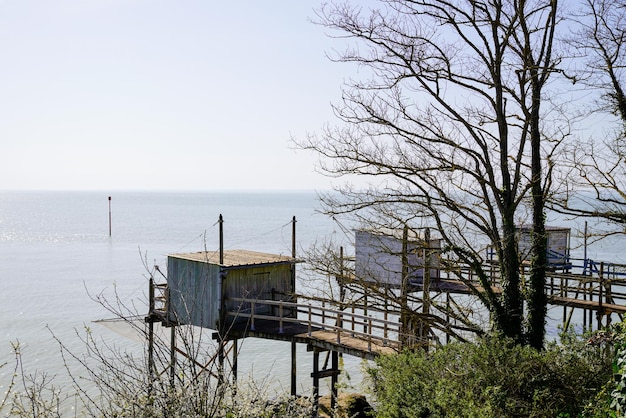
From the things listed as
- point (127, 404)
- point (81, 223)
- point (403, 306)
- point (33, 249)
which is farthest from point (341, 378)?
point (81, 223)

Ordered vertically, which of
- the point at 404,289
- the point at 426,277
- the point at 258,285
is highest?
the point at 426,277

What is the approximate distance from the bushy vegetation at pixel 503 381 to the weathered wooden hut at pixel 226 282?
902 centimetres

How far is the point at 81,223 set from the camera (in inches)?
5153

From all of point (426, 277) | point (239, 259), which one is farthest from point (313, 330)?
point (426, 277)

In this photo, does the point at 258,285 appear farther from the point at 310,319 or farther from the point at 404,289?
the point at 404,289

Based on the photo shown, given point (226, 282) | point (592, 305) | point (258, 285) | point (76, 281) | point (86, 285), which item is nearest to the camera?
point (226, 282)

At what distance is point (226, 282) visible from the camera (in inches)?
753

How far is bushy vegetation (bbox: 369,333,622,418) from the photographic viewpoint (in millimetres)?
9242

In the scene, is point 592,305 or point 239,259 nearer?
point 239,259

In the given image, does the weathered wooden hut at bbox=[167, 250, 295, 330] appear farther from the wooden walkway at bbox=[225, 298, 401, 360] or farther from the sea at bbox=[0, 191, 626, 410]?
the sea at bbox=[0, 191, 626, 410]

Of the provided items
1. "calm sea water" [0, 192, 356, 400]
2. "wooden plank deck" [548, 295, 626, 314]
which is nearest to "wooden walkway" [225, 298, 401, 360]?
"calm sea water" [0, 192, 356, 400]

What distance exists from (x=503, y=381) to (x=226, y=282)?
438 inches

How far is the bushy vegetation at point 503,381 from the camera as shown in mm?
9242

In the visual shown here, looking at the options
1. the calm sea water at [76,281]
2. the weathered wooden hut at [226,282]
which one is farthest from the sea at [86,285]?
the weathered wooden hut at [226,282]
